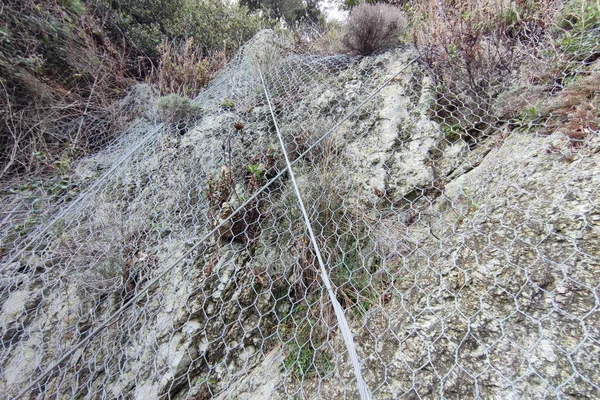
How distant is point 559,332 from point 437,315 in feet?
1.16

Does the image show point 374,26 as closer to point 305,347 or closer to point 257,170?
point 257,170

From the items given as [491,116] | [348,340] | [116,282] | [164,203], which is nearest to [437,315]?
[348,340]

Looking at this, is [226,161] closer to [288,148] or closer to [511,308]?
[288,148]

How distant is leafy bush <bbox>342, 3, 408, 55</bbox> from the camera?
7.89 ft

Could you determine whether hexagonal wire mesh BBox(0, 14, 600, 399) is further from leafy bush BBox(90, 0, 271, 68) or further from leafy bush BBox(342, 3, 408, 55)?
leafy bush BBox(90, 0, 271, 68)

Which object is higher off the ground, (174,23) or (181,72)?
(174,23)

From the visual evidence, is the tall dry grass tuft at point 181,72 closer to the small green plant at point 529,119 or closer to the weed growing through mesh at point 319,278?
the weed growing through mesh at point 319,278

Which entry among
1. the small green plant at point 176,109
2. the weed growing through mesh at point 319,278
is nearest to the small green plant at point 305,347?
the weed growing through mesh at point 319,278

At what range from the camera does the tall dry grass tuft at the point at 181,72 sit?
125 inches

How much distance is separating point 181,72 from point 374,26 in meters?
2.36

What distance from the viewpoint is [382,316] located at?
1.12 metres

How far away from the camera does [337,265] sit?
122cm

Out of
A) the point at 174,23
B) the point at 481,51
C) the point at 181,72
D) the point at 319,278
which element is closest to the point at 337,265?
the point at 319,278

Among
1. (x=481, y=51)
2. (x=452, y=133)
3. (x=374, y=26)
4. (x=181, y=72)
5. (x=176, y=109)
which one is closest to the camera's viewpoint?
(x=452, y=133)
